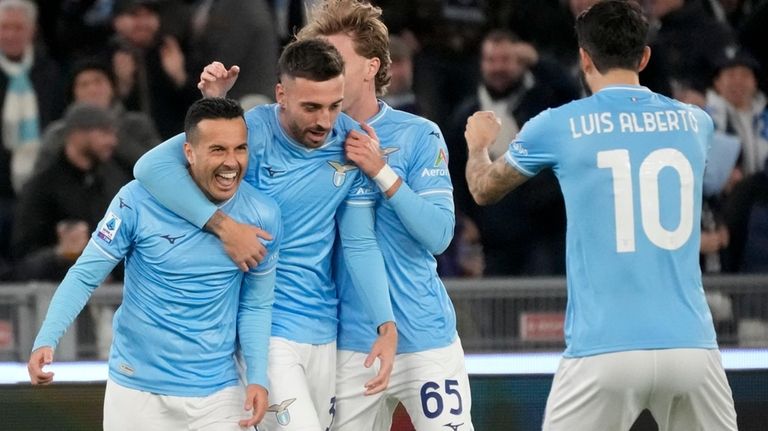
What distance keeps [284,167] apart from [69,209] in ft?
10.4

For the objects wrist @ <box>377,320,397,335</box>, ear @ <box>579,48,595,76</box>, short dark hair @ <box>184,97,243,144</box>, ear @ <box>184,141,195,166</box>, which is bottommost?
wrist @ <box>377,320,397,335</box>

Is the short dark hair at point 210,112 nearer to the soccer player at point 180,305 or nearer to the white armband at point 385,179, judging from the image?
the soccer player at point 180,305

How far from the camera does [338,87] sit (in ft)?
16.2

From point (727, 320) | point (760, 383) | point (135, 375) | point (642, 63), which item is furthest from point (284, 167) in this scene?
point (727, 320)

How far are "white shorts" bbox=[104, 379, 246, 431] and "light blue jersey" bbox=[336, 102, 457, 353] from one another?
1.90 feet

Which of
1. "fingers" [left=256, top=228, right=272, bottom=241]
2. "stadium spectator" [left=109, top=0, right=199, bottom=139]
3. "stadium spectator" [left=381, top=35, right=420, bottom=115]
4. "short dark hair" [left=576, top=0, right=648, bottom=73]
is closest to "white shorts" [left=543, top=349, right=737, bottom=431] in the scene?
"short dark hair" [left=576, top=0, right=648, bottom=73]

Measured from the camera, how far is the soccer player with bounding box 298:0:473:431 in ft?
17.2

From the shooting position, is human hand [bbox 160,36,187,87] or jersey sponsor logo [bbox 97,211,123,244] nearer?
jersey sponsor logo [bbox 97,211,123,244]

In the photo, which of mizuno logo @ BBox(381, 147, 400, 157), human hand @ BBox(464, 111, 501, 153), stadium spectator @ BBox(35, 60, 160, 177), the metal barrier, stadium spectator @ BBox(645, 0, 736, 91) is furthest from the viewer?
stadium spectator @ BBox(645, 0, 736, 91)

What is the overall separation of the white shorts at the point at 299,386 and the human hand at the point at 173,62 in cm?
375

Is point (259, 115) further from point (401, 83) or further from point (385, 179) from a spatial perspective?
point (401, 83)

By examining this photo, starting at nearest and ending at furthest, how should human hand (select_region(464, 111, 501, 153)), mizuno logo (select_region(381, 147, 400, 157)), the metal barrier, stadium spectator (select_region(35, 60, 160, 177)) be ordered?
human hand (select_region(464, 111, 501, 153)), mizuno logo (select_region(381, 147, 400, 157)), the metal barrier, stadium spectator (select_region(35, 60, 160, 177))

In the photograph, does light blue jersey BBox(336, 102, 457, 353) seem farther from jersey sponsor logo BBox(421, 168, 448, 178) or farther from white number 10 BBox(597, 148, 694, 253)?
white number 10 BBox(597, 148, 694, 253)

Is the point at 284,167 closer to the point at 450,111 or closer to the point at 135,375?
the point at 135,375
